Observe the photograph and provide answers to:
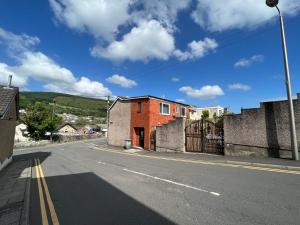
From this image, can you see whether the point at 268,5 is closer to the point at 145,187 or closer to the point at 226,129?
the point at 226,129

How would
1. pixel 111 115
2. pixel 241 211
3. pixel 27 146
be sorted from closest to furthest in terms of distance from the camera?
pixel 241 211
pixel 111 115
pixel 27 146

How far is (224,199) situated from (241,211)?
37.1 inches

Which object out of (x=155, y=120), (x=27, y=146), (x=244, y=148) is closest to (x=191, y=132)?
(x=244, y=148)

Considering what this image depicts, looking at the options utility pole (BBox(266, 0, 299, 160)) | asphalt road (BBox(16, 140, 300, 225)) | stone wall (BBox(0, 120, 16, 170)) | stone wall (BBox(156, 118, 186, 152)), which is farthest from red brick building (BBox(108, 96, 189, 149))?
asphalt road (BBox(16, 140, 300, 225))

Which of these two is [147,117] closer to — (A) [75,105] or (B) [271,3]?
(B) [271,3]

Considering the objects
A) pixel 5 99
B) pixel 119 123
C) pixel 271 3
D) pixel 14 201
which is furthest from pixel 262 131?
pixel 119 123

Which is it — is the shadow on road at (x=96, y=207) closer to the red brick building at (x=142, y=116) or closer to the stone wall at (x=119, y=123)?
the red brick building at (x=142, y=116)

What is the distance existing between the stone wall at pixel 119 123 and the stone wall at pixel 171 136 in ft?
24.3

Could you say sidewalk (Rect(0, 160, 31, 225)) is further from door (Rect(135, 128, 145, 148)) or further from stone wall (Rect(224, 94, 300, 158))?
door (Rect(135, 128, 145, 148))

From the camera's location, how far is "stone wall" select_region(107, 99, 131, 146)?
98.4 feet

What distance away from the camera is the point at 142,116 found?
27.5 metres

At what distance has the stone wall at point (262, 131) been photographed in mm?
13109

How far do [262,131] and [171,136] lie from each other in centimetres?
930

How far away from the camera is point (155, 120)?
89.5 feet
